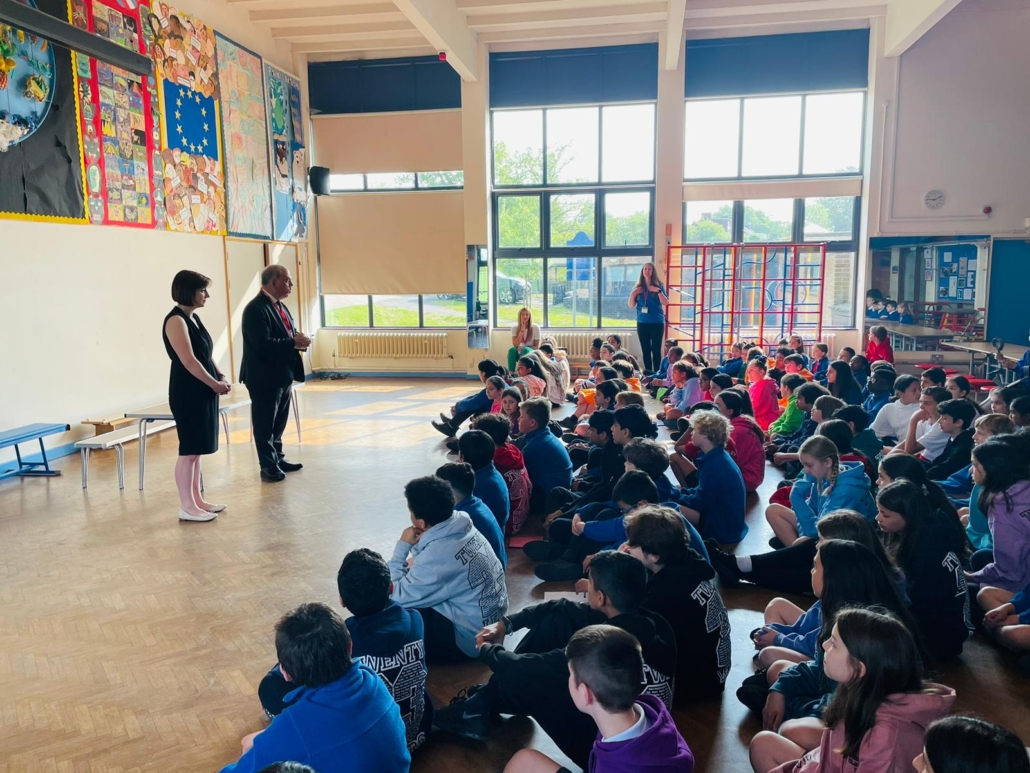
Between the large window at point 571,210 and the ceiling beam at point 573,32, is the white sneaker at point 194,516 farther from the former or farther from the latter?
the ceiling beam at point 573,32

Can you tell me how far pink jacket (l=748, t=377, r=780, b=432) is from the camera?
720 cm

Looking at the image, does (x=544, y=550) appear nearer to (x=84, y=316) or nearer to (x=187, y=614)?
(x=187, y=614)

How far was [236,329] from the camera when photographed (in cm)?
1027

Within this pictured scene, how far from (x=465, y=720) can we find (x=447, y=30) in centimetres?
917

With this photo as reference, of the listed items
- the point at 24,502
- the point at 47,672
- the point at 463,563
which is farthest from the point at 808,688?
the point at 24,502

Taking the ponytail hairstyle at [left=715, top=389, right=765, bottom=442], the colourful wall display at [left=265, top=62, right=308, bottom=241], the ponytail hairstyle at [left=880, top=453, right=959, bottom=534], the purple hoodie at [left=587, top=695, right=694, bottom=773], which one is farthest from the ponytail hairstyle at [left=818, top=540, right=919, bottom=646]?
the colourful wall display at [left=265, top=62, right=308, bottom=241]

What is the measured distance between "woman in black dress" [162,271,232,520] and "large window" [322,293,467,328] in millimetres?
7611

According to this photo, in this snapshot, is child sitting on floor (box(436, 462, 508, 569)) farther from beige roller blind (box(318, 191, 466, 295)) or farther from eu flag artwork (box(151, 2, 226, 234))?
beige roller blind (box(318, 191, 466, 295))

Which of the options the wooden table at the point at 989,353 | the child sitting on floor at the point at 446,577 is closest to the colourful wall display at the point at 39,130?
the child sitting on floor at the point at 446,577

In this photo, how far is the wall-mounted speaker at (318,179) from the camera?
1218 centimetres

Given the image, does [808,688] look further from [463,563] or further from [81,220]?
[81,220]

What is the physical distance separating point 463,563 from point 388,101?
1076 centimetres

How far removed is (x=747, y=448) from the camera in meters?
5.44

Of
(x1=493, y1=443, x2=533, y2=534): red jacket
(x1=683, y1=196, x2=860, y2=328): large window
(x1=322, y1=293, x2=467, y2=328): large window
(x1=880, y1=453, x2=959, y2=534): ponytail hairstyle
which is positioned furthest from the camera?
(x1=322, y1=293, x2=467, y2=328): large window
